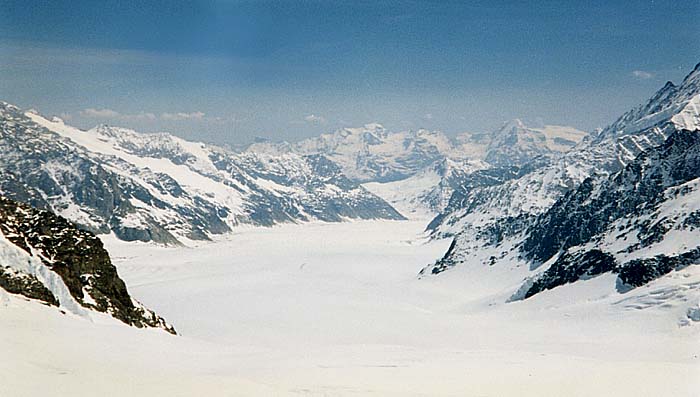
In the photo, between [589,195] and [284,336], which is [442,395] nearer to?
[284,336]

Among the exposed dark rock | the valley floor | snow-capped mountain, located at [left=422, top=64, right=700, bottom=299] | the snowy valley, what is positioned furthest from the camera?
snow-capped mountain, located at [left=422, top=64, right=700, bottom=299]

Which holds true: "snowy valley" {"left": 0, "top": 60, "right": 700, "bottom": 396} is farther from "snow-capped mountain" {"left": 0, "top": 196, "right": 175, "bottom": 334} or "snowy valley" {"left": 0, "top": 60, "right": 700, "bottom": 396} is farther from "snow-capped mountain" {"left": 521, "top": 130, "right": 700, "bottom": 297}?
"snow-capped mountain" {"left": 521, "top": 130, "right": 700, "bottom": 297}

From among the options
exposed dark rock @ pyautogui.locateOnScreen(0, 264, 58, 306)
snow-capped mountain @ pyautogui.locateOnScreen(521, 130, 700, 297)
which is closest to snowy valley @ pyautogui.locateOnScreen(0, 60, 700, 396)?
exposed dark rock @ pyautogui.locateOnScreen(0, 264, 58, 306)

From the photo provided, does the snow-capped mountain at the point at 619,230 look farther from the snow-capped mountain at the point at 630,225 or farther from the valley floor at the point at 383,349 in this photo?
the valley floor at the point at 383,349

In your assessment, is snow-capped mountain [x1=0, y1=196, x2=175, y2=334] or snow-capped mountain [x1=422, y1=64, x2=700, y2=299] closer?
snow-capped mountain [x1=0, y1=196, x2=175, y2=334]

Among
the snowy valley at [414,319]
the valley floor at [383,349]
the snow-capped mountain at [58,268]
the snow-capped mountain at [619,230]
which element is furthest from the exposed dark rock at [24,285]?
the snow-capped mountain at [619,230]

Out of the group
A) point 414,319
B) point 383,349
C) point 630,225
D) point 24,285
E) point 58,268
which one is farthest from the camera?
point 414,319

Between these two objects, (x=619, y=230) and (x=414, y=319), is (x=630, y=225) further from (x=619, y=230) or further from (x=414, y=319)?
(x=414, y=319)

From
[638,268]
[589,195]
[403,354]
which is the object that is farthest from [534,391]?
[589,195]

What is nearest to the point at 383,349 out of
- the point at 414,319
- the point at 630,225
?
the point at 414,319
